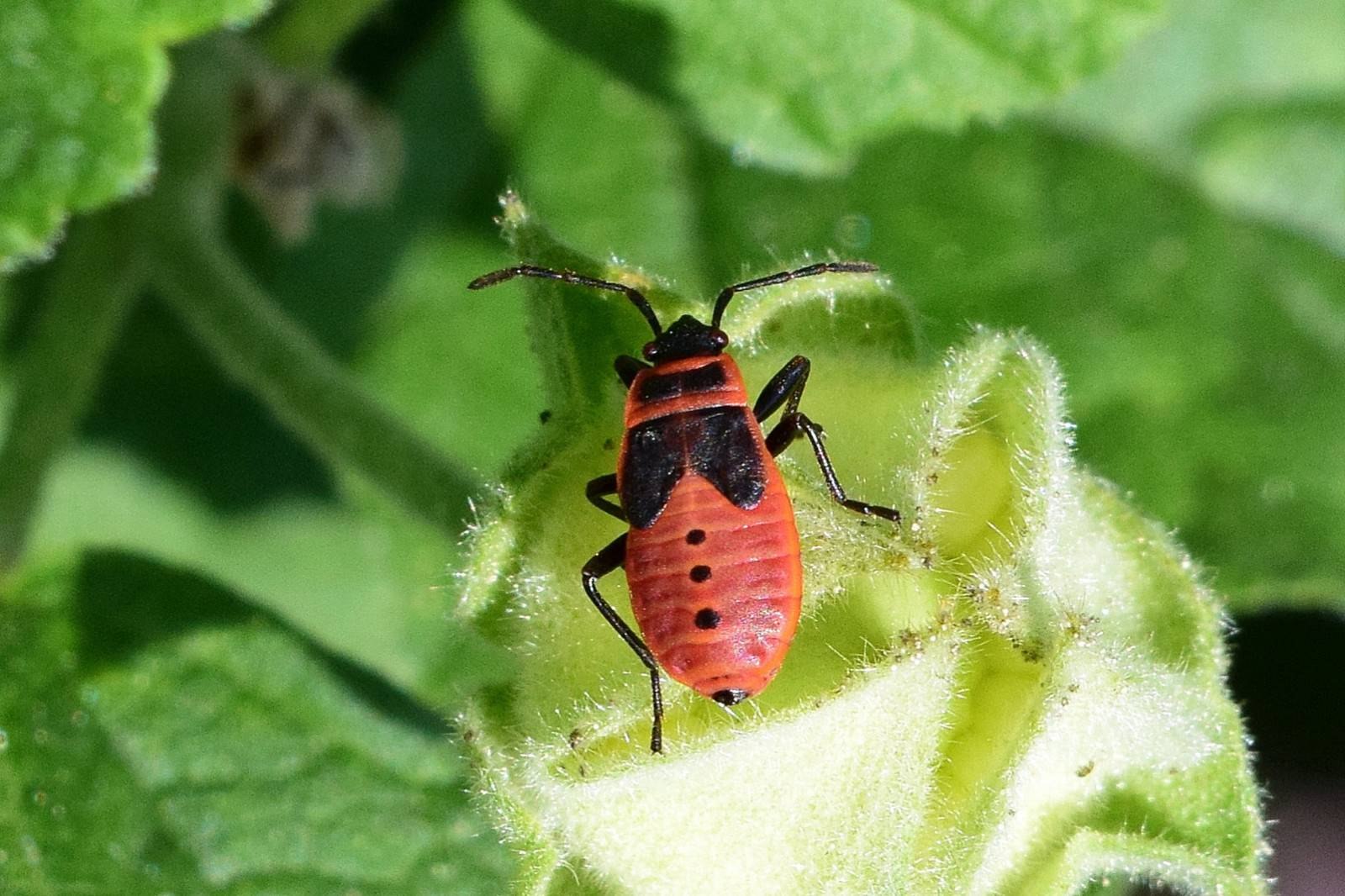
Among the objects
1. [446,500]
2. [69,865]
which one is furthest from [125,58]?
[69,865]

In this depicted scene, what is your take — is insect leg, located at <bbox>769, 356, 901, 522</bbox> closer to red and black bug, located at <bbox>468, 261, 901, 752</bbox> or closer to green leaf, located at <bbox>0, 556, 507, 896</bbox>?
red and black bug, located at <bbox>468, 261, 901, 752</bbox>

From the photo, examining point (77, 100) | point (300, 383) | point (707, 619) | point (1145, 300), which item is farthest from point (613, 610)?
point (1145, 300)

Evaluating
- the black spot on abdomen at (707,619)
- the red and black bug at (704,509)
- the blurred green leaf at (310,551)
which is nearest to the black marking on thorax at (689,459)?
the red and black bug at (704,509)

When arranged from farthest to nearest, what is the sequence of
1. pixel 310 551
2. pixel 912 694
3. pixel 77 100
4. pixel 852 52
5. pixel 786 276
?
pixel 310 551, pixel 852 52, pixel 77 100, pixel 786 276, pixel 912 694

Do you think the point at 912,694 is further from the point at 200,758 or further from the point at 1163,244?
the point at 1163,244

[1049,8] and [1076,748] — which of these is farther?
[1049,8]

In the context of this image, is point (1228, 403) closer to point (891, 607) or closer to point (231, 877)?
point (891, 607)

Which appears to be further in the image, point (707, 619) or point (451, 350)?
point (451, 350)
